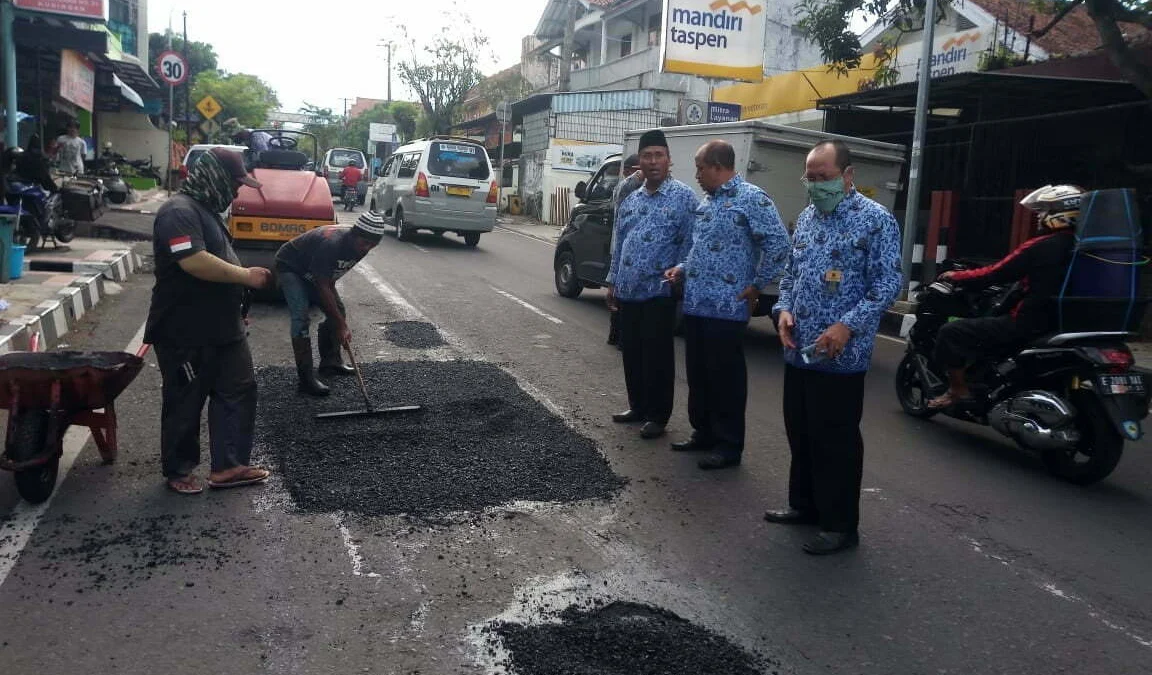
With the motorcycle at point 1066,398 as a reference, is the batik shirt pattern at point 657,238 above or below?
above

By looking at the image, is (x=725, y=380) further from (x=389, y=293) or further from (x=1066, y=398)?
(x=389, y=293)

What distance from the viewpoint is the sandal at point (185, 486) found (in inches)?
184

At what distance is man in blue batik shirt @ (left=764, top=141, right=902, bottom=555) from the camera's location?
4062 mm

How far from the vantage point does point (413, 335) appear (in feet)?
29.6

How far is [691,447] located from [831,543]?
5.26 ft

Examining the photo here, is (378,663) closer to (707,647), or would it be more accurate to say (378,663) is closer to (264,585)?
(264,585)

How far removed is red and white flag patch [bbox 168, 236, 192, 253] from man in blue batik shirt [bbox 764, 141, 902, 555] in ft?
9.37

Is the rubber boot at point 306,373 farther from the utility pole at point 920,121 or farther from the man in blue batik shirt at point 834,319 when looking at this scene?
the utility pole at point 920,121

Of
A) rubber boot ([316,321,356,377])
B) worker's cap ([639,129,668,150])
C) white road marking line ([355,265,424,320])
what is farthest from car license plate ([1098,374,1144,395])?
white road marking line ([355,265,424,320])

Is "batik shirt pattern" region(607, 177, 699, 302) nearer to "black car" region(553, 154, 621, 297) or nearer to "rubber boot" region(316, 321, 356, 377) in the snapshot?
"rubber boot" region(316, 321, 356, 377)

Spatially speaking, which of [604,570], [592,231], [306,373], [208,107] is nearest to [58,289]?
[306,373]

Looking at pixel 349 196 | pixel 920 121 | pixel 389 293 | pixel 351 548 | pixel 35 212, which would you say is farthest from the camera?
pixel 349 196

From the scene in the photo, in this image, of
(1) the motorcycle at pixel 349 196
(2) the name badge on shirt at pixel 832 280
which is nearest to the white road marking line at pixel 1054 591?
(2) the name badge on shirt at pixel 832 280

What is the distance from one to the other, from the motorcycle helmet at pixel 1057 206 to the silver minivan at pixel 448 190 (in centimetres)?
1319
